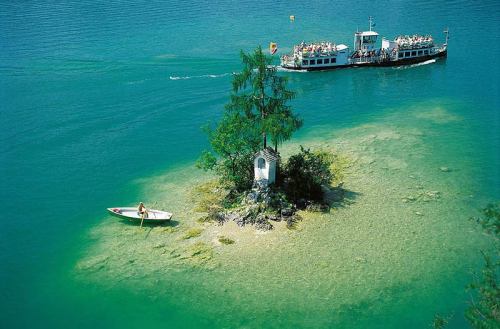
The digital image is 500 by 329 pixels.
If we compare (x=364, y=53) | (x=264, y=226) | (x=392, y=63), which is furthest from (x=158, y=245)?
(x=392, y=63)

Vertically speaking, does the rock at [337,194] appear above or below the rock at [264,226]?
above

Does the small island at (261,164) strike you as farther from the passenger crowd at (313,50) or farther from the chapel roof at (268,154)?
the passenger crowd at (313,50)

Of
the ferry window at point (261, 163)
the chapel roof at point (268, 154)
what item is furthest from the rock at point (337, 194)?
the ferry window at point (261, 163)

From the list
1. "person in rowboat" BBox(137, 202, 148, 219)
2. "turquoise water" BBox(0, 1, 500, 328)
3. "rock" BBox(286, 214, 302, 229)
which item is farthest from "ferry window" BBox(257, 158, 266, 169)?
"turquoise water" BBox(0, 1, 500, 328)

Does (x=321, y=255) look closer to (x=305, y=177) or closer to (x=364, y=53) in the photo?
(x=305, y=177)

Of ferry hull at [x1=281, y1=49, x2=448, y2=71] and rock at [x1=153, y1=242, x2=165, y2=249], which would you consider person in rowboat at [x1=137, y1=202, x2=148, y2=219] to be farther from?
ferry hull at [x1=281, y1=49, x2=448, y2=71]

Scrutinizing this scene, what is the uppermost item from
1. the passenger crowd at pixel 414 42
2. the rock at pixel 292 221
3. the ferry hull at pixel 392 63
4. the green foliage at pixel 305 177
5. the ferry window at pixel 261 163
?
the passenger crowd at pixel 414 42

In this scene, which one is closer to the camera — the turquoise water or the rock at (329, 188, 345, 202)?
the turquoise water
